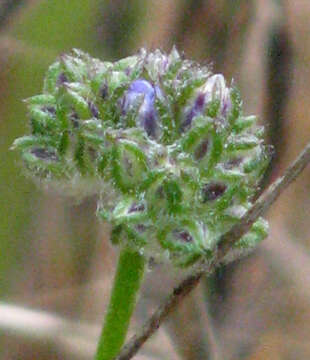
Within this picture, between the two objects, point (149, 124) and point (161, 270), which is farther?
point (161, 270)

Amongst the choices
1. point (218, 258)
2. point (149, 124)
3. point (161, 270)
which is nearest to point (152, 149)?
point (149, 124)

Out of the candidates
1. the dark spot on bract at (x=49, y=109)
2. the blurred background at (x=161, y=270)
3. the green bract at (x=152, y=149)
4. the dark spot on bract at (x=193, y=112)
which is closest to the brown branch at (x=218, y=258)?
the green bract at (x=152, y=149)

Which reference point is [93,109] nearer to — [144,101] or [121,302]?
[144,101]

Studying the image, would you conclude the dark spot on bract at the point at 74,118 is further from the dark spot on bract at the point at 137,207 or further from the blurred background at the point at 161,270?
the blurred background at the point at 161,270

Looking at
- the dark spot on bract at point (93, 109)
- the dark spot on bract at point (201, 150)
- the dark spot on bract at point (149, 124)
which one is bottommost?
the dark spot on bract at point (93, 109)

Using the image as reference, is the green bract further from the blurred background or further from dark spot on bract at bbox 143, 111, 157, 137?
the blurred background

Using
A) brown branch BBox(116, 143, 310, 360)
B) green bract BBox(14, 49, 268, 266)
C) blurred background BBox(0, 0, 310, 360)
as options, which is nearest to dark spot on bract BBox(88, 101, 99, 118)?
green bract BBox(14, 49, 268, 266)
